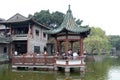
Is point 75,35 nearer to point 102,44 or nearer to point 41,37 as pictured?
point 41,37

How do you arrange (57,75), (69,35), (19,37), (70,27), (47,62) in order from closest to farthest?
1. (57,75)
2. (69,35)
3. (70,27)
4. (47,62)
5. (19,37)

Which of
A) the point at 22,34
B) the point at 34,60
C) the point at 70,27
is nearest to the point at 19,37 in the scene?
the point at 22,34

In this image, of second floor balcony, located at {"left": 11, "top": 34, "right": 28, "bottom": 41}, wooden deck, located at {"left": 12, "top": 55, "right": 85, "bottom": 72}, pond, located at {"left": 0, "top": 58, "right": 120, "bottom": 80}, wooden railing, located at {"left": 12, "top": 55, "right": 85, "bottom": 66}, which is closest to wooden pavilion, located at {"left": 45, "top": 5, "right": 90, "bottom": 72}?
wooden deck, located at {"left": 12, "top": 55, "right": 85, "bottom": 72}

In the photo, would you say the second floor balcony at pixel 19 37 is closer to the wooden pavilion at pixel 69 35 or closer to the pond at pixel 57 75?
the wooden pavilion at pixel 69 35

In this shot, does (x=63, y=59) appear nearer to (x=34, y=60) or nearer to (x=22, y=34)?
(x=34, y=60)

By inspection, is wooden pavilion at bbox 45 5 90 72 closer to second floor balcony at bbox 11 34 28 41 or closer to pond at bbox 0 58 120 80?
pond at bbox 0 58 120 80

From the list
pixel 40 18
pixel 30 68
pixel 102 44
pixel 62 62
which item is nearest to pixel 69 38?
pixel 62 62

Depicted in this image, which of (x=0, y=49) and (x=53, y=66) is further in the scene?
(x=0, y=49)

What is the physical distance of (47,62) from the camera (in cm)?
2045

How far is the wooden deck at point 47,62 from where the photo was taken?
19328 millimetres

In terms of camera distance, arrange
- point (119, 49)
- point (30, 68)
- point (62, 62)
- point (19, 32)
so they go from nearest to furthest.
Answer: point (62, 62) → point (30, 68) → point (19, 32) → point (119, 49)

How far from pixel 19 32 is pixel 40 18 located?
19.0 meters

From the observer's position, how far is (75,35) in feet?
66.0

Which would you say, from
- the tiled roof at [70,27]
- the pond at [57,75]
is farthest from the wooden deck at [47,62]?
the tiled roof at [70,27]
